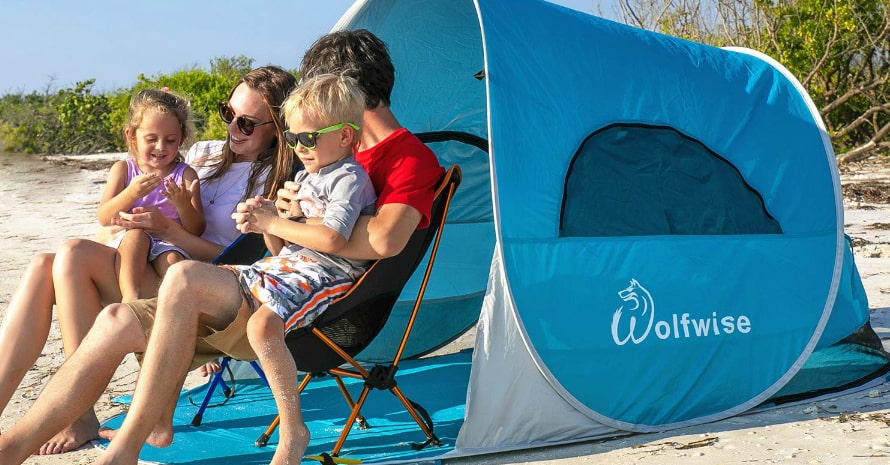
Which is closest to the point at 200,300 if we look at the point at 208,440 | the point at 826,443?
the point at 208,440

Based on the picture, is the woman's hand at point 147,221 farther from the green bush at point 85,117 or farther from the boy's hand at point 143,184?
the green bush at point 85,117

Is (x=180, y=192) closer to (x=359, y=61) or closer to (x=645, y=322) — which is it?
(x=359, y=61)

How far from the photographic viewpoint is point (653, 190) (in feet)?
12.5

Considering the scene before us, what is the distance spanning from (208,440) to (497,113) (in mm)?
1603

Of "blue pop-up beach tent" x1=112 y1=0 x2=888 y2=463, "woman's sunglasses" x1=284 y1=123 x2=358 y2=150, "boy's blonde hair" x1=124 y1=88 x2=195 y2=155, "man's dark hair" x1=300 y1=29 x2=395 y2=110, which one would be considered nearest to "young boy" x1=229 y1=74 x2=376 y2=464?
"woman's sunglasses" x1=284 y1=123 x2=358 y2=150

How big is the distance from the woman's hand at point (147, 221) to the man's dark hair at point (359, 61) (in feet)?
2.68

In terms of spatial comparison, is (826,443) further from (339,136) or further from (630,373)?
(339,136)

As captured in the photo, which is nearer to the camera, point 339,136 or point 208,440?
point 339,136

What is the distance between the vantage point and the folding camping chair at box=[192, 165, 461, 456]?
3.36 metres

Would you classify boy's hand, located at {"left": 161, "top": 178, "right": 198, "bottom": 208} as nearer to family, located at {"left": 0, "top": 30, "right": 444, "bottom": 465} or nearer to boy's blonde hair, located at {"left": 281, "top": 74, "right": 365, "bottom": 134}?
family, located at {"left": 0, "top": 30, "right": 444, "bottom": 465}

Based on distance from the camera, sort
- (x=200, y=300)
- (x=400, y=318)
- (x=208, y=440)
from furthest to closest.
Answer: (x=400, y=318) → (x=208, y=440) → (x=200, y=300)

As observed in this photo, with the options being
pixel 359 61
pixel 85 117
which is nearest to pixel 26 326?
pixel 359 61

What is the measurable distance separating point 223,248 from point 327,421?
79cm

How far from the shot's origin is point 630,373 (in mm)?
3617
